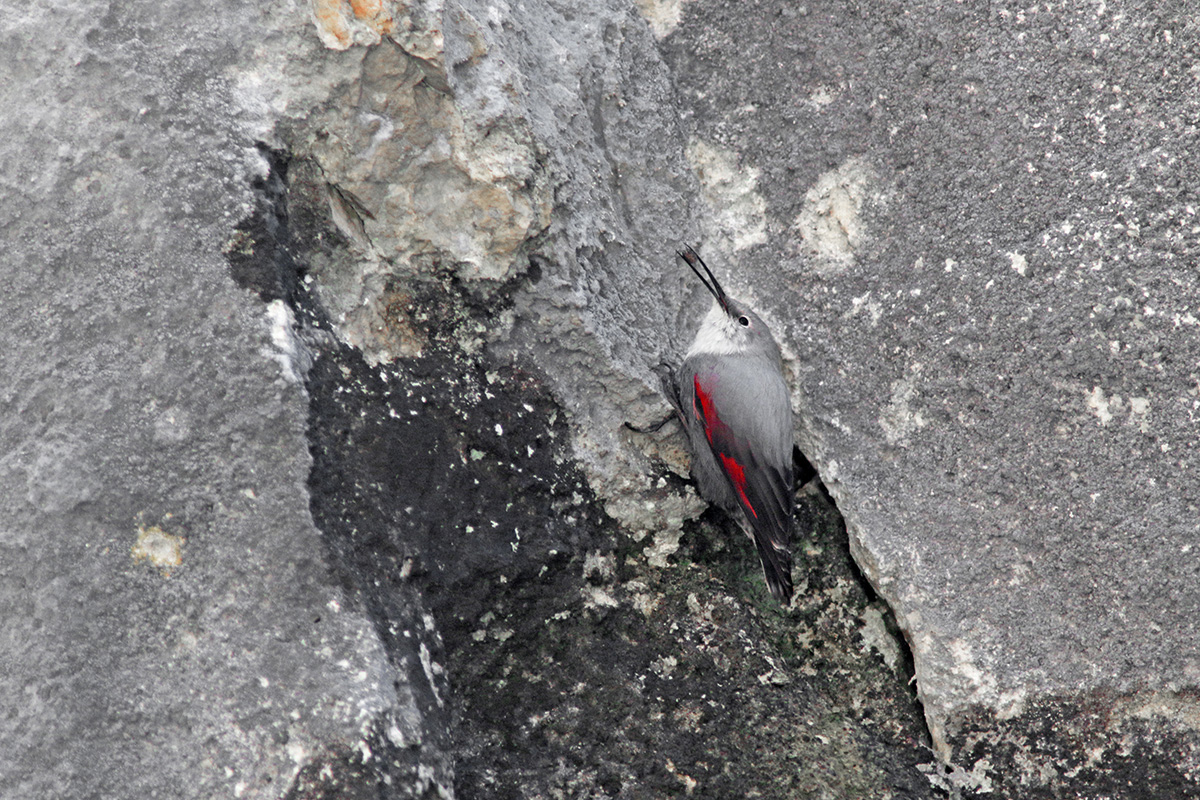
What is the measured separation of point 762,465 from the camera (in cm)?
223

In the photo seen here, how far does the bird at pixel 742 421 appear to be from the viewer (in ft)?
7.10

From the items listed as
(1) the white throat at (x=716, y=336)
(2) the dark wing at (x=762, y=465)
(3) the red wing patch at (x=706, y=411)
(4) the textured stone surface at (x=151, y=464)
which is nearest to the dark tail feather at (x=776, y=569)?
(2) the dark wing at (x=762, y=465)

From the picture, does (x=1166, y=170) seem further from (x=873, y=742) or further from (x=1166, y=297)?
(x=873, y=742)

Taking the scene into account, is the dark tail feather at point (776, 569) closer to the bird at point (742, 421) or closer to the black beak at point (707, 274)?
the bird at point (742, 421)

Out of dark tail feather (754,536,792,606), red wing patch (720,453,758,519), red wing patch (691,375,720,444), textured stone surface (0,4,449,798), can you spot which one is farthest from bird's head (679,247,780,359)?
textured stone surface (0,4,449,798)

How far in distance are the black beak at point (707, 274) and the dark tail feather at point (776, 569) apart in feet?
1.95

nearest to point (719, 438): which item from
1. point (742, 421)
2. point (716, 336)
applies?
point (742, 421)

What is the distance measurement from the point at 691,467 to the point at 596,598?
1.54ft

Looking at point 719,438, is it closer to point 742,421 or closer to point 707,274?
point 742,421

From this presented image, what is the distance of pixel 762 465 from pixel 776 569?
0.87ft

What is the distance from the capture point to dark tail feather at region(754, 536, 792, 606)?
2.11m

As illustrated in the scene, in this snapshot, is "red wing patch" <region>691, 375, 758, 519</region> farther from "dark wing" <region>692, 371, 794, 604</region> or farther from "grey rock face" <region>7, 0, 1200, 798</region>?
"grey rock face" <region>7, 0, 1200, 798</region>

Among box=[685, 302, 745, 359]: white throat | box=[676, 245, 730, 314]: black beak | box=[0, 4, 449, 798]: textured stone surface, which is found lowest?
box=[0, 4, 449, 798]: textured stone surface

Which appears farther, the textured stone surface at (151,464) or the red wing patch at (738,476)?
the red wing patch at (738,476)
